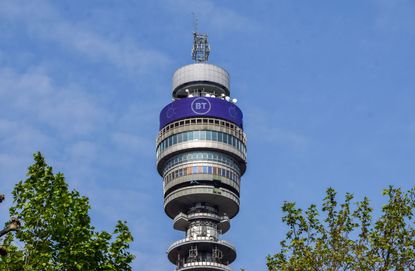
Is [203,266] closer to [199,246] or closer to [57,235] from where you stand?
[199,246]

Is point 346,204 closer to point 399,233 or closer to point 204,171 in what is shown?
point 399,233

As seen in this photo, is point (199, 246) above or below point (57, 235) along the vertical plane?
above

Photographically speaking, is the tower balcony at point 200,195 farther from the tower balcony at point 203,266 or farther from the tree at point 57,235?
the tree at point 57,235

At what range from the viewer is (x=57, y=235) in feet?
169

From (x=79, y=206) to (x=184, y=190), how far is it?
14425 centimetres

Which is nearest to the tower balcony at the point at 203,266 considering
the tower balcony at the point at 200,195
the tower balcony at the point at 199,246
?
the tower balcony at the point at 199,246

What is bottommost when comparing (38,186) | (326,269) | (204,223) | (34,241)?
(326,269)

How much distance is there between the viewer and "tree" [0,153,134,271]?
50.5 meters

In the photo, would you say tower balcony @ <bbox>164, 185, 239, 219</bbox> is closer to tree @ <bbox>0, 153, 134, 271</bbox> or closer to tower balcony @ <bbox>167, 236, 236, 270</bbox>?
tower balcony @ <bbox>167, 236, 236, 270</bbox>

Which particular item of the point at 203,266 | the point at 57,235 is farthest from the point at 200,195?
the point at 57,235

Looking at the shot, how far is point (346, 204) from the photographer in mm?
50531

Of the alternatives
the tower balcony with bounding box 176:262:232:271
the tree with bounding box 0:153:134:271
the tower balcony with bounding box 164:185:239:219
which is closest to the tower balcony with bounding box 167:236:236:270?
the tower balcony with bounding box 176:262:232:271

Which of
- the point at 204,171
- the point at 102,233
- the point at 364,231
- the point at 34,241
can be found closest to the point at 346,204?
the point at 364,231

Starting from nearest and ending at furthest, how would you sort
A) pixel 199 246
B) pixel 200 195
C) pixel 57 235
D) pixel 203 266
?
pixel 57 235
pixel 203 266
pixel 199 246
pixel 200 195
